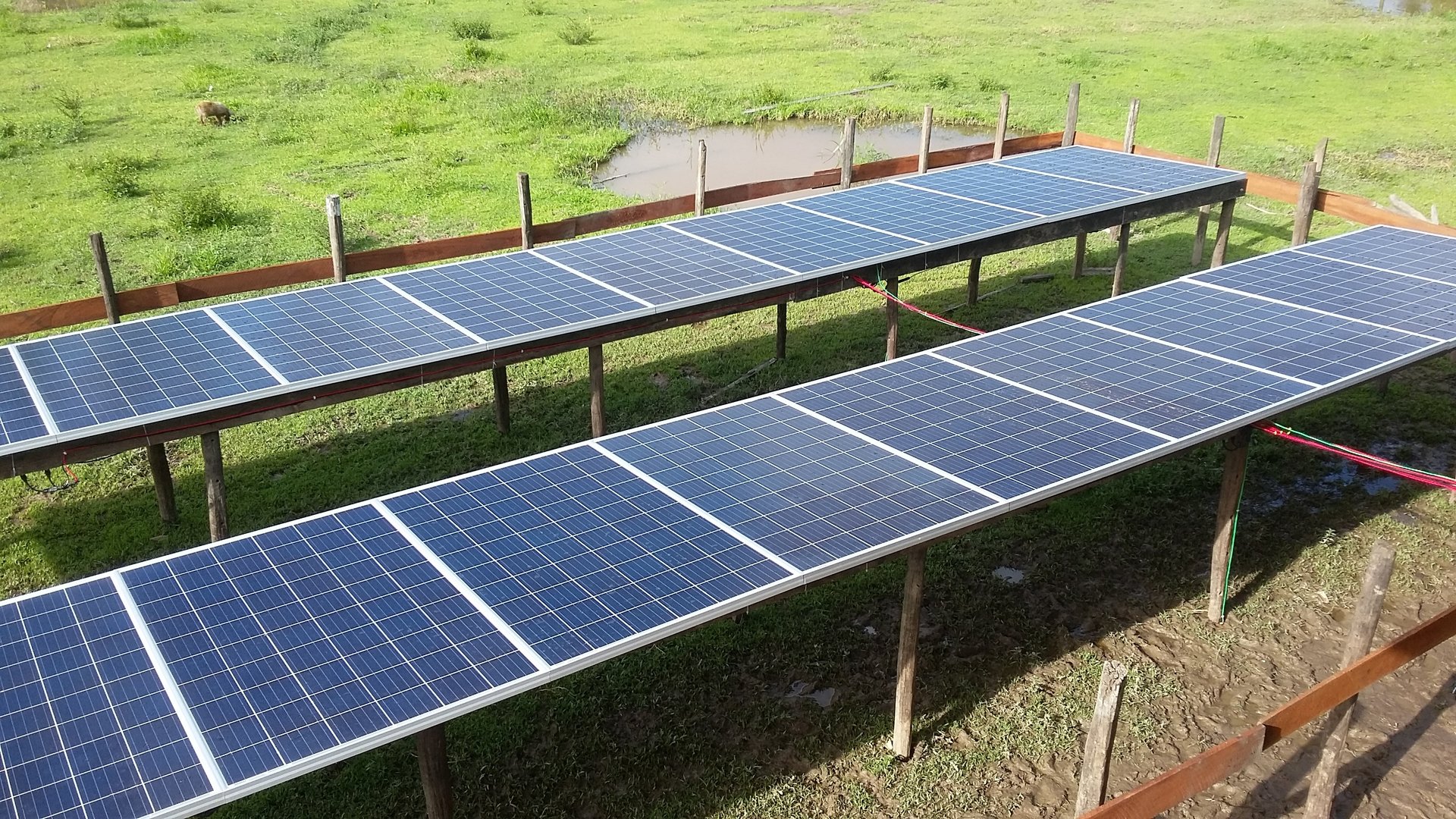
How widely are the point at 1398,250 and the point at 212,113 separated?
2248 cm

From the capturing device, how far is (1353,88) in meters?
25.9

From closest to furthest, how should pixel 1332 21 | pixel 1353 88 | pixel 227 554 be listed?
pixel 227 554 → pixel 1353 88 → pixel 1332 21

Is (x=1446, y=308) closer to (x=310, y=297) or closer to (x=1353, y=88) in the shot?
(x=310, y=297)

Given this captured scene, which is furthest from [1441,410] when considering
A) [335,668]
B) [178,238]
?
[178,238]

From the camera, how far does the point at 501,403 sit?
38.1ft

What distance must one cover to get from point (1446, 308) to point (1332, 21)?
97.8 feet

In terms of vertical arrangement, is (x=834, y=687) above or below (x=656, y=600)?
below

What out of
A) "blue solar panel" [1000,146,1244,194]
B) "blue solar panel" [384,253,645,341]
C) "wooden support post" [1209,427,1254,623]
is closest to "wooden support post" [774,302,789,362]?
"blue solar panel" [384,253,645,341]

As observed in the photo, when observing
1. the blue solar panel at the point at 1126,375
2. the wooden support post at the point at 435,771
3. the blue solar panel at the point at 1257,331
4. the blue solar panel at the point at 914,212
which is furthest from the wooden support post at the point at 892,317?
the wooden support post at the point at 435,771

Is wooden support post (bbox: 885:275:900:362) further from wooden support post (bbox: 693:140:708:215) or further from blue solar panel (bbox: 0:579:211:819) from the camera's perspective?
blue solar panel (bbox: 0:579:211:819)

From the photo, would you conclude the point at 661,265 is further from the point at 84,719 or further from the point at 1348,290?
the point at 84,719

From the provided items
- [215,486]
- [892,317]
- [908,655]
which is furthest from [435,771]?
[892,317]

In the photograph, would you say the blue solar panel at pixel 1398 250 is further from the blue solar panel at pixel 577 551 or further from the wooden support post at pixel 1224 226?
the blue solar panel at pixel 577 551

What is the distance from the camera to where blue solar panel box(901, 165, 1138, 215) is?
12508mm
